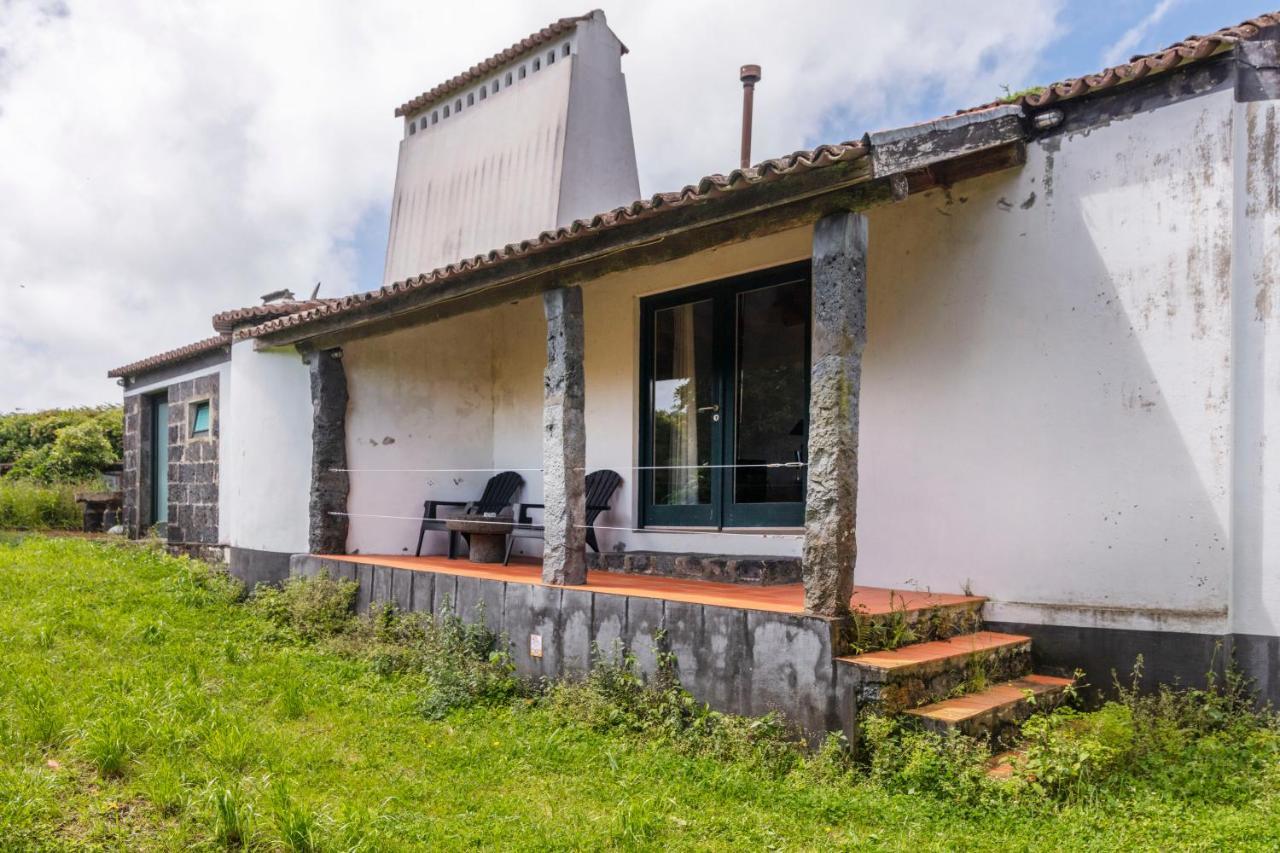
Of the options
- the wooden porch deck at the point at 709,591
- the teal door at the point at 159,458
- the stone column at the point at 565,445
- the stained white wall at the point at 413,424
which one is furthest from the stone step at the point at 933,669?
the teal door at the point at 159,458

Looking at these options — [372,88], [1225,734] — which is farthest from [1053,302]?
[372,88]

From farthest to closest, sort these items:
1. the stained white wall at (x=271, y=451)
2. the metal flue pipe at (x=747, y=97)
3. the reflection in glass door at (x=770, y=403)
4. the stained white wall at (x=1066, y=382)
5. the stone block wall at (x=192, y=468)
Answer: the stone block wall at (x=192, y=468)
the metal flue pipe at (x=747, y=97)
the stained white wall at (x=271, y=451)
the reflection in glass door at (x=770, y=403)
the stained white wall at (x=1066, y=382)

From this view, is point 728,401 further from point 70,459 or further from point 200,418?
point 70,459

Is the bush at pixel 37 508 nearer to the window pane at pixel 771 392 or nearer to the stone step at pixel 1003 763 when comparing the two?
the window pane at pixel 771 392

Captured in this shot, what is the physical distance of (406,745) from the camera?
5.07m

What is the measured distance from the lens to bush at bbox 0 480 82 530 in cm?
1472

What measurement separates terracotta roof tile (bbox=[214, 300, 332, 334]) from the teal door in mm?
3565

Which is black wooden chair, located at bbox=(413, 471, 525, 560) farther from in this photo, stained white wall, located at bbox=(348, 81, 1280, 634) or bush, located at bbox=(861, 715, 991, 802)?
bush, located at bbox=(861, 715, 991, 802)

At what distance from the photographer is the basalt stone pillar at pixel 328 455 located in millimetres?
8445

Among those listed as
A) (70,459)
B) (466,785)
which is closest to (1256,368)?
(466,785)

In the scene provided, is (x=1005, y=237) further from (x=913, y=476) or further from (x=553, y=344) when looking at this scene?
(x=553, y=344)

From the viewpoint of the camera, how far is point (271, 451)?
8.73 meters

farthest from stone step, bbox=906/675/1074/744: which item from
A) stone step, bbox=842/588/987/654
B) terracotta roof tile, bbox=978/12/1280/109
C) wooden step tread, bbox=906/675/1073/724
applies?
terracotta roof tile, bbox=978/12/1280/109

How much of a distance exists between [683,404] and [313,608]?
357 cm
